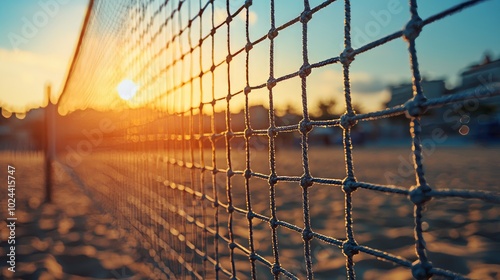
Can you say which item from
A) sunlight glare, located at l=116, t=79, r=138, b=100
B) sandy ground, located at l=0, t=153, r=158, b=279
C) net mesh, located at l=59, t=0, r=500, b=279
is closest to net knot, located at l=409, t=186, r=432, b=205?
net mesh, located at l=59, t=0, r=500, b=279

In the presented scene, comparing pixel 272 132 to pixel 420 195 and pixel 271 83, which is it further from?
pixel 420 195

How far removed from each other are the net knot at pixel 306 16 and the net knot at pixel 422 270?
2.47 ft

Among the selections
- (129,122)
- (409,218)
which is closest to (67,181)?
(129,122)

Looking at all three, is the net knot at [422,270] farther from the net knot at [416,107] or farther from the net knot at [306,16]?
the net knot at [306,16]

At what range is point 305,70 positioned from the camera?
133 centimetres

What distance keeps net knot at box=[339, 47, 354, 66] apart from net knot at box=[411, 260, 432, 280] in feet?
1.61

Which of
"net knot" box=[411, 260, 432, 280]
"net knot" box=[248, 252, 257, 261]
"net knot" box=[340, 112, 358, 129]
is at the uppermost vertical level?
"net knot" box=[340, 112, 358, 129]

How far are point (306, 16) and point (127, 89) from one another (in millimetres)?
3140

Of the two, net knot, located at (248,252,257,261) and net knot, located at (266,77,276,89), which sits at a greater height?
net knot, located at (266,77,276,89)

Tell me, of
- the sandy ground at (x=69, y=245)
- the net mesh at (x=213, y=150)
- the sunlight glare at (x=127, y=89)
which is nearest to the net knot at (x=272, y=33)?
the net mesh at (x=213, y=150)

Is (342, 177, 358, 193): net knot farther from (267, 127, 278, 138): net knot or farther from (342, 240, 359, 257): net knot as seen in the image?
(267, 127, 278, 138): net knot

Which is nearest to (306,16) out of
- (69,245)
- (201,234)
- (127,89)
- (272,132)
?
(272,132)

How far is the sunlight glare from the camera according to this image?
405 cm

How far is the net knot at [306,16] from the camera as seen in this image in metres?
1.32
